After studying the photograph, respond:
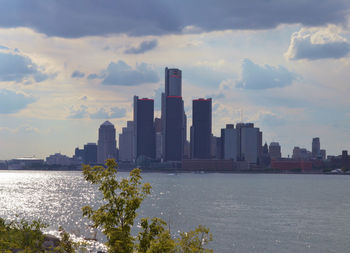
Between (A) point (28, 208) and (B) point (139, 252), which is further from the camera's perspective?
(A) point (28, 208)

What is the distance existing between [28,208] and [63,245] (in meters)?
101

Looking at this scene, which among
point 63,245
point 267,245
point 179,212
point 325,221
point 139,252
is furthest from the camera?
point 179,212

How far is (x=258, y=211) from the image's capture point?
130125mm

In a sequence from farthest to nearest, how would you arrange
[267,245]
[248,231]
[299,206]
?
[299,206]
[248,231]
[267,245]

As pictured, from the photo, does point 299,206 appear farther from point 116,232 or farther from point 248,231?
point 116,232

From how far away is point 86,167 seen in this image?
2620cm

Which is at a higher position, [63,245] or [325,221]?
[63,245]

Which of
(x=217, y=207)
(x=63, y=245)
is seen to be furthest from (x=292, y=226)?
(x=63, y=245)

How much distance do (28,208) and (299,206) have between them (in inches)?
3288

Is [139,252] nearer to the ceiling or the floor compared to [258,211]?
nearer to the ceiling

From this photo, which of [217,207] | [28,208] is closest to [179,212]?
[217,207]

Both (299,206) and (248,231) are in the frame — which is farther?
(299,206)

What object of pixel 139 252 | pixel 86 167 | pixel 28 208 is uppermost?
pixel 86 167

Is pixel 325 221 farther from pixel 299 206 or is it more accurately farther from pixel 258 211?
pixel 299 206
